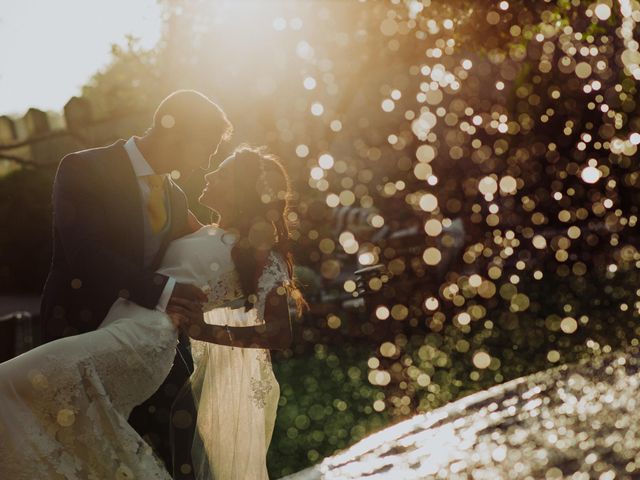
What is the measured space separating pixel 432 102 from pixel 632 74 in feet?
15.3

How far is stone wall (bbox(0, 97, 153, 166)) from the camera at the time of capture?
2264cm

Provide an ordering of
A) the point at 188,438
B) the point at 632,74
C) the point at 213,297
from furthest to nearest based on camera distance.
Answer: the point at 632,74
the point at 188,438
the point at 213,297

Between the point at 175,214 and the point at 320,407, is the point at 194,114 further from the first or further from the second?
the point at 320,407

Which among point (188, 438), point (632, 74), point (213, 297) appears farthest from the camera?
point (632, 74)

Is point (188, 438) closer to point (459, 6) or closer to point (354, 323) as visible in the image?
point (354, 323)

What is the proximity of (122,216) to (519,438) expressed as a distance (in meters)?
4.20

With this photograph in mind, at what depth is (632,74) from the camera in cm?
2519

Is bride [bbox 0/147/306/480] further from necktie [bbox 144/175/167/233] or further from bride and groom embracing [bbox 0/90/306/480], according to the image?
necktie [bbox 144/175/167/233]

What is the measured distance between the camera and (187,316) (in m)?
3.95

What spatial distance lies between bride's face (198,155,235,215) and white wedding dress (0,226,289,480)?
11 cm

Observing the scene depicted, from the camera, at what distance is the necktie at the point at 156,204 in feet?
14.0

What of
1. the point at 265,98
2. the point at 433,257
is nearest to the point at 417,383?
the point at 433,257

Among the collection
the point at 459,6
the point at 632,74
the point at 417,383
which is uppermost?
the point at 459,6

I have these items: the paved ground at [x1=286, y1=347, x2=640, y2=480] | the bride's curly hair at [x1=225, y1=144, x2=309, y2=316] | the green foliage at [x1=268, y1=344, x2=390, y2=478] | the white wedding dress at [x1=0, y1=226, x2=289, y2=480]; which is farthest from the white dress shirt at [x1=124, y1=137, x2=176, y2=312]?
the green foliage at [x1=268, y1=344, x2=390, y2=478]
